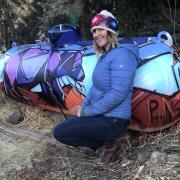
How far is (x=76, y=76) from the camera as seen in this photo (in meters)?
5.40

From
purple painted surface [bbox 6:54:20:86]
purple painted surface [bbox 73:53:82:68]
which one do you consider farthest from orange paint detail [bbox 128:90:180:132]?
purple painted surface [bbox 6:54:20:86]

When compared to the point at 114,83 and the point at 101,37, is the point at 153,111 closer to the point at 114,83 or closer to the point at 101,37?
the point at 114,83

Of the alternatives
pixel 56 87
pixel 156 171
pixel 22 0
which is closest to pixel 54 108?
pixel 56 87

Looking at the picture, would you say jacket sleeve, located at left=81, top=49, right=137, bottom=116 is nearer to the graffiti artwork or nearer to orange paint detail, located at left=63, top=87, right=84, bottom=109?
the graffiti artwork

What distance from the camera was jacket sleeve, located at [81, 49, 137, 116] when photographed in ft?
13.8

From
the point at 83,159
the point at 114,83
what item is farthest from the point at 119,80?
the point at 83,159

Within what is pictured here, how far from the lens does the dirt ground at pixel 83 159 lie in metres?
4.27

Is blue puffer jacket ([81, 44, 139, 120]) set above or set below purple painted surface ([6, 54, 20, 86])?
above

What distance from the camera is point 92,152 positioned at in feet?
16.1

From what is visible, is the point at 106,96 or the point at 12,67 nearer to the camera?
the point at 106,96

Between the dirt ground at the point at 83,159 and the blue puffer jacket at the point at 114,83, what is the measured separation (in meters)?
0.47

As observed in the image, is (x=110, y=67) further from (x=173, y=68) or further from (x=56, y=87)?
(x=56, y=87)

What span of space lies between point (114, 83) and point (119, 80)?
5cm

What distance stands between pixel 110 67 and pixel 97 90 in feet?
0.94
